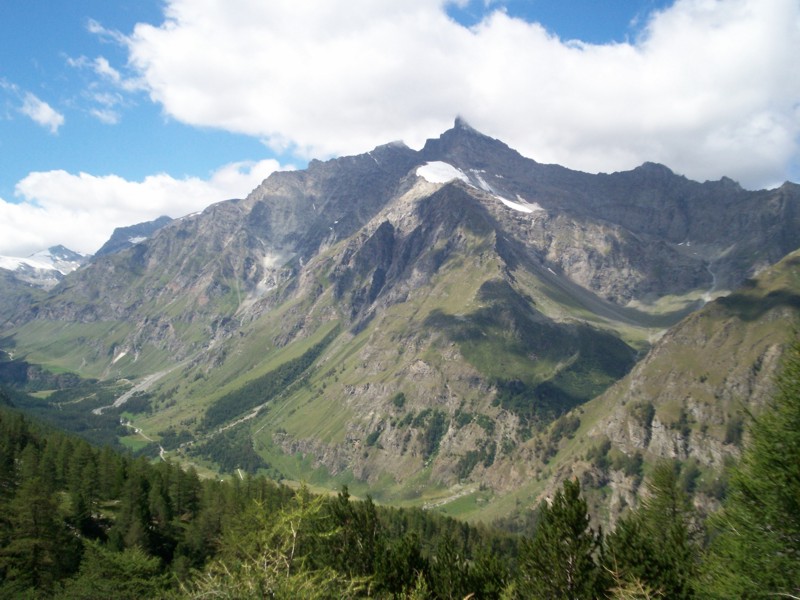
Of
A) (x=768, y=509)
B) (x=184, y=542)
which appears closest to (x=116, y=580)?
(x=768, y=509)

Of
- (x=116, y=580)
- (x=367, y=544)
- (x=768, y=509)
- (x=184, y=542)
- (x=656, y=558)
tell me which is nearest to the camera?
(x=768, y=509)

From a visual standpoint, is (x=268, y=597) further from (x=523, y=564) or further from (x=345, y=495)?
(x=345, y=495)

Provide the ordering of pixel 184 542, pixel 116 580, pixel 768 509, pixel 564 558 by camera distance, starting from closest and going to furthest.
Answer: pixel 768 509, pixel 564 558, pixel 116 580, pixel 184 542

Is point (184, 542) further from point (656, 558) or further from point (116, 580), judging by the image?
point (656, 558)

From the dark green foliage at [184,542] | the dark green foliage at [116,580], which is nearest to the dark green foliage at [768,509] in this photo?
the dark green foliage at [184,542]

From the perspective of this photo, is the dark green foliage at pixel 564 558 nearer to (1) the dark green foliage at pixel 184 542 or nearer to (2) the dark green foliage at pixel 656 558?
(2) the dark green foliage at pixel 656 558

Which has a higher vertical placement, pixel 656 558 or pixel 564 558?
pixel 656 558

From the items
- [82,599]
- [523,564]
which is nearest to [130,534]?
[82,599]

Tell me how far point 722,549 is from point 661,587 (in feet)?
43.0

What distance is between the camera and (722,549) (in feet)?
88.9

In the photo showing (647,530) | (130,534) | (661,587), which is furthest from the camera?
(130,534)

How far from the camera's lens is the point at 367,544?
2098 inches

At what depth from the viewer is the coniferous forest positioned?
76.4ft

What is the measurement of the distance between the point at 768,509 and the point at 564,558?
18.1 m
